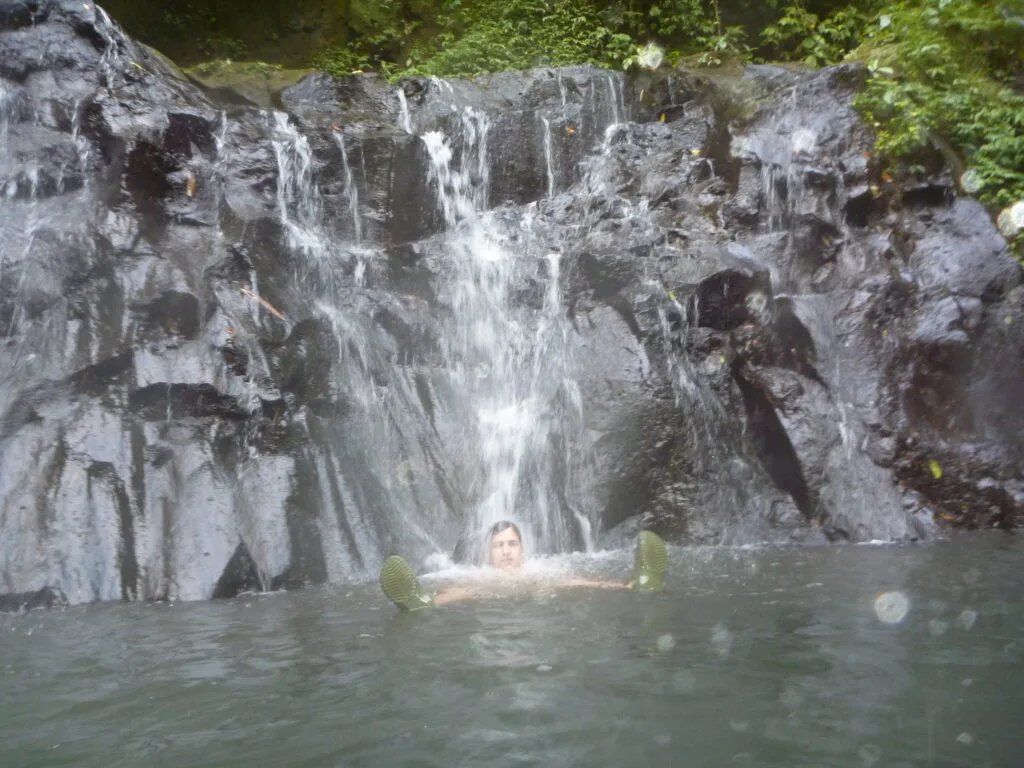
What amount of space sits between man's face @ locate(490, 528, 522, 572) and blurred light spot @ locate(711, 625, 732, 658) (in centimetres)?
216

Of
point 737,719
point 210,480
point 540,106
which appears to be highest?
point 540,106

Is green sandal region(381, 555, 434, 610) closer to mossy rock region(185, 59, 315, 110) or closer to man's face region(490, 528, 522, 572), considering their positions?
man's face region(490, 528, 522, 572)

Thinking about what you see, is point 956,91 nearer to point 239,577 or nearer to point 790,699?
point 790,699

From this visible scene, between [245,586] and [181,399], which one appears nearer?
[245,586]

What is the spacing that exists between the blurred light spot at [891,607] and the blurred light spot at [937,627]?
161 millimetres

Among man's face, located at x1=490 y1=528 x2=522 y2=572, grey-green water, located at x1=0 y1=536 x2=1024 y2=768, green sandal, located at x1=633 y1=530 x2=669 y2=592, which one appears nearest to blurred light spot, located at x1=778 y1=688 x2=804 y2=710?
grey-green water, located at x1=0 y1=536 x2=1024 y2=768

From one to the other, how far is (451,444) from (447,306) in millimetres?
2040

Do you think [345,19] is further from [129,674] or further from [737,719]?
[737,719]

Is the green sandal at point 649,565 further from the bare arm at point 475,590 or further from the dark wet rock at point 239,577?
the dark wet rock at point 239,577

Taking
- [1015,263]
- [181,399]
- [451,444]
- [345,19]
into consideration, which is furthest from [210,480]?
[345,19]

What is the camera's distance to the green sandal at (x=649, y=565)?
556 cm

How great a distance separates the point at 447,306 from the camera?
9883 mm

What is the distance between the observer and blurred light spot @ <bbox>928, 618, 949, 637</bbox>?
438 centimetres

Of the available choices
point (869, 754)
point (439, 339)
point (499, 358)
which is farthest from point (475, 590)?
point (439, 339)
